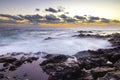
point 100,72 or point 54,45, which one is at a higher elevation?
point 100,72

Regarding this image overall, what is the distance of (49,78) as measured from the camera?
2319cm

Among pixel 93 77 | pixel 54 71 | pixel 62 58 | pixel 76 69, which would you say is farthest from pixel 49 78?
pixel 62 58

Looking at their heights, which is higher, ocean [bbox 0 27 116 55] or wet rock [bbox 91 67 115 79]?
wet rock [bbox 91 67 115 79]

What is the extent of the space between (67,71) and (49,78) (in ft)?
8.04

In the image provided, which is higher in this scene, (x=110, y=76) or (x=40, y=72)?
(x=110, y=76)

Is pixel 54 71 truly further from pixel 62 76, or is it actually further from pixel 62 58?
pixel 62 58

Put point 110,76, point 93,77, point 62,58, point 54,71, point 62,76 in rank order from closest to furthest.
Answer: point 110,76 < point 93,77 < point 62,76 < point 54,71 < point 62,58

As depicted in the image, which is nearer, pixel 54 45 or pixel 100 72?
pixel 100 72

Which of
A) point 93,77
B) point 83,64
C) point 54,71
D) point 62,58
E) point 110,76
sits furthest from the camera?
point 62,58

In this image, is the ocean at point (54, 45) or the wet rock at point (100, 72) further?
the ocean at point (54, 45)

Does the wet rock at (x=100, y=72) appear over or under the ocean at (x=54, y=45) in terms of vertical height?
over

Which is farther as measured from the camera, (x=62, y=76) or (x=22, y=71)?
(x=22, y=71)

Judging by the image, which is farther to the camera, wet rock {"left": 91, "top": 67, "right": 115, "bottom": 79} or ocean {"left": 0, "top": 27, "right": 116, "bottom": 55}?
ocean {"left": 0, "top": 27, "right": 116, "bottom": 55}

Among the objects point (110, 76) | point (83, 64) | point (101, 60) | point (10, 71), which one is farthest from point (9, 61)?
point (110, 76)
